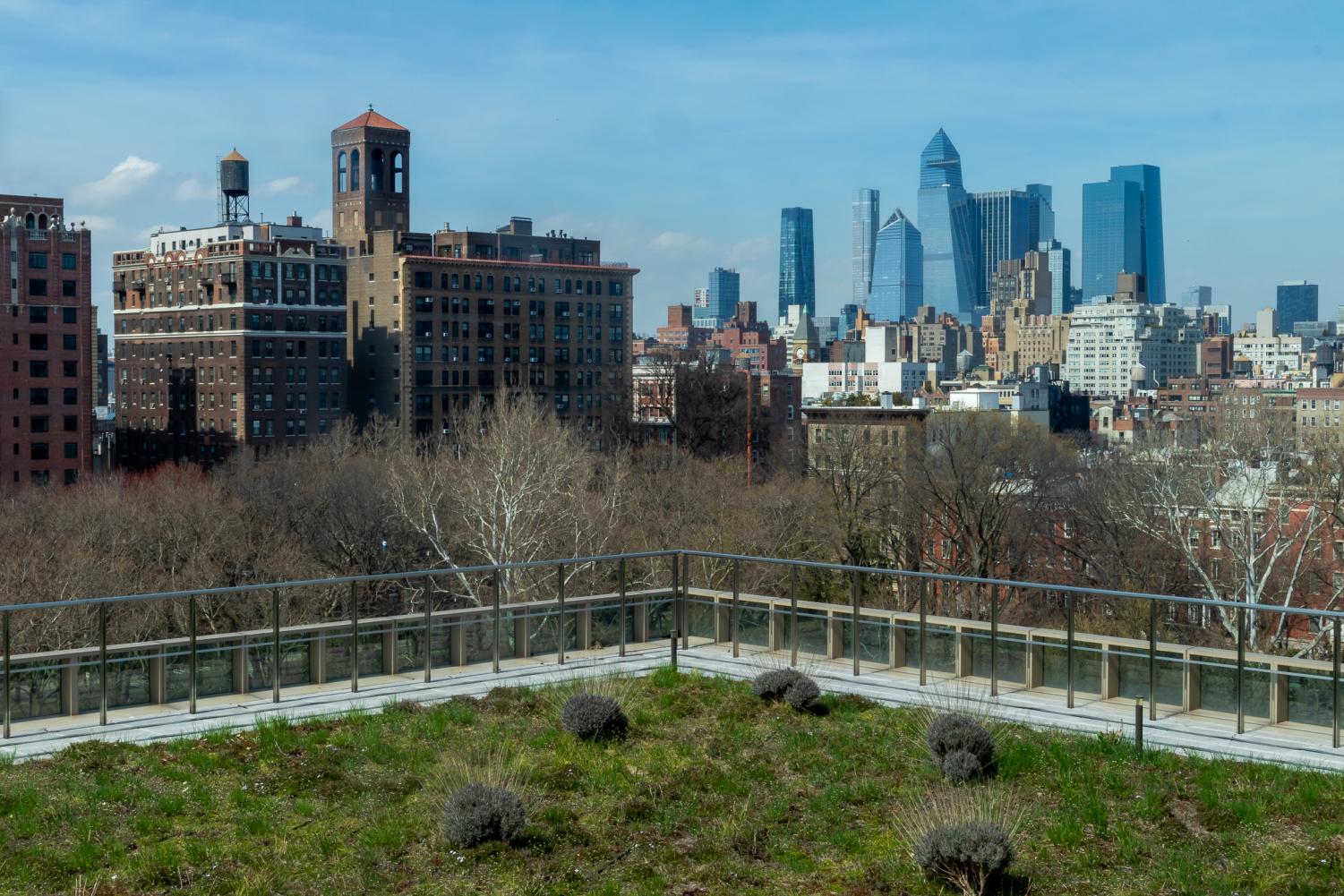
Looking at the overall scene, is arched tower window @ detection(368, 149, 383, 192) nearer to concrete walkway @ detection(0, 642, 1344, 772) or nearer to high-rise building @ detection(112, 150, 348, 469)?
high-rise building @ detection(112, 150, 348, 469)

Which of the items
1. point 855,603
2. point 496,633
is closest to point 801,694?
point 855,603

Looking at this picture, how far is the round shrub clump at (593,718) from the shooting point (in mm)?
13234

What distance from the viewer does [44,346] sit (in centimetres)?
8969

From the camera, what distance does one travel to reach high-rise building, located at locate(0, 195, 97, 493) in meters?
87.9

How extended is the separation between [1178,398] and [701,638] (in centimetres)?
17862

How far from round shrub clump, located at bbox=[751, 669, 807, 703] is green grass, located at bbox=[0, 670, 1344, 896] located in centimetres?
73

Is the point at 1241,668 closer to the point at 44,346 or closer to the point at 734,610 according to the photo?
the point at 734,610

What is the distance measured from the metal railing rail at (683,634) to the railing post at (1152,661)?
0.04 ft

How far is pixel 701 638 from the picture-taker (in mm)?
18031

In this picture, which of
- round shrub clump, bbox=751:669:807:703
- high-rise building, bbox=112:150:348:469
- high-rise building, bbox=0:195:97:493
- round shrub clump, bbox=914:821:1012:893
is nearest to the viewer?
round shrub clump, bbox=914:821:1012:893

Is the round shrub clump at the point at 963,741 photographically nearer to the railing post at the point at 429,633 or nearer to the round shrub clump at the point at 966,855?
the round shrub clump at the point at 966,855

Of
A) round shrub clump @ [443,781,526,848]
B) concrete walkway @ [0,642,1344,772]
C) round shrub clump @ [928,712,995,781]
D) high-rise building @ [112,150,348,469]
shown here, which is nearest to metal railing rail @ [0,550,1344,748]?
concrete walkway @ [0,642,1344,772]

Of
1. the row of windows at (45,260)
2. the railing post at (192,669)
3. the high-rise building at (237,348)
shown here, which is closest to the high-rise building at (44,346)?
the row of windows at (45,260)

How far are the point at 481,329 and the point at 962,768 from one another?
96.0 metres
